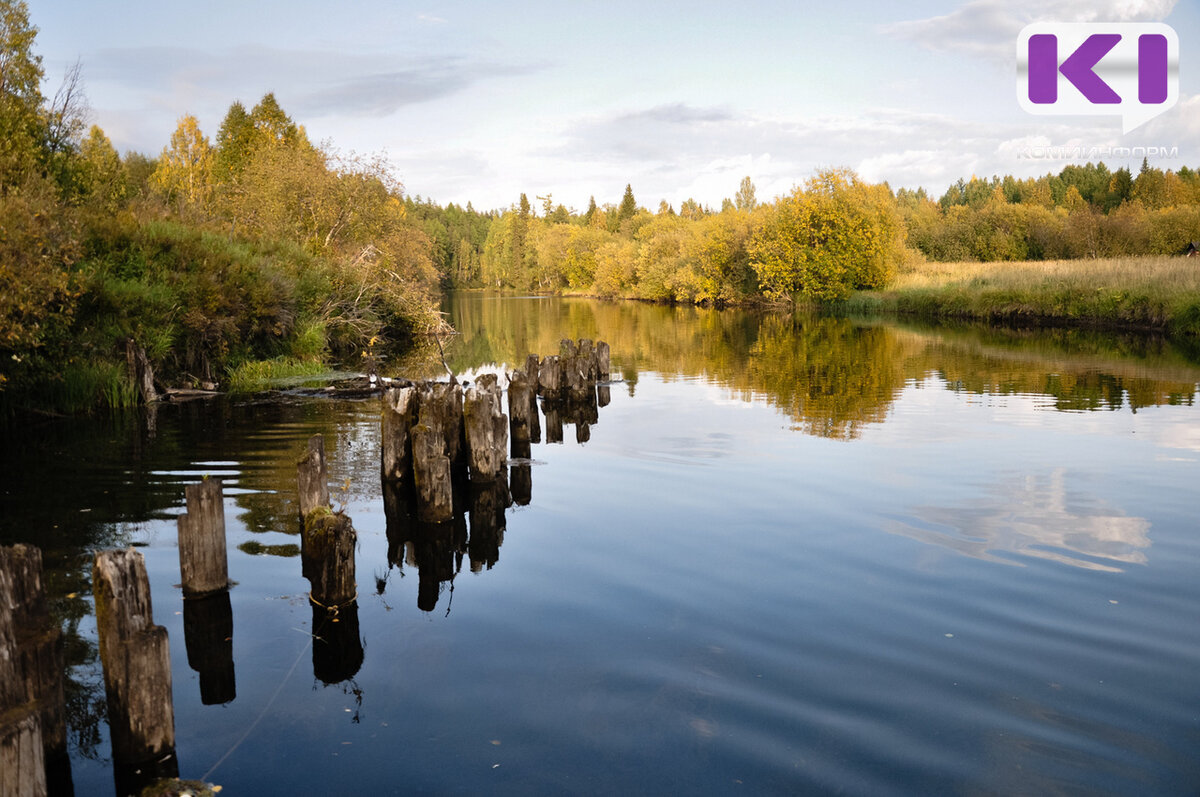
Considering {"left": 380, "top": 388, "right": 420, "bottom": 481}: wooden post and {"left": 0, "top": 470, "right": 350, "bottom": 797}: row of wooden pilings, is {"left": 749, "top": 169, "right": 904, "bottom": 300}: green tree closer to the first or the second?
{"left": 380, "top": 388, "right": 420, "bottom": 481}: wooden post

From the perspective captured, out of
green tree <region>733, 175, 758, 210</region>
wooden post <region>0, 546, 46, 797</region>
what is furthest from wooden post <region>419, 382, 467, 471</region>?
green tree <region>733, 175, 758, 210</region>

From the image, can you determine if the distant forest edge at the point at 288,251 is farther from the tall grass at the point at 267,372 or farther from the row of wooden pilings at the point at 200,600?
the row of wooden pilings at the point at 200,600

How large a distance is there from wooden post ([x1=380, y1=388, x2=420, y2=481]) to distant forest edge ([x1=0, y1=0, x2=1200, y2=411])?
17.3 ft

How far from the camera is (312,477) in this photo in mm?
8469

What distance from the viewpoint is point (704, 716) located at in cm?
573

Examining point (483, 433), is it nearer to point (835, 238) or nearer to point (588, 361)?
point (588, 361)

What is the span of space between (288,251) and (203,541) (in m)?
20.2

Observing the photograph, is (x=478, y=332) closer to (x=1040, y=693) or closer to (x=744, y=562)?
(x=744, y=562)

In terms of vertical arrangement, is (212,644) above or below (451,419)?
below

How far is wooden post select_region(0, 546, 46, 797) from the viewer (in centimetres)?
395

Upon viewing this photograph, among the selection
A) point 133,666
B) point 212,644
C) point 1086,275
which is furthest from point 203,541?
point 1086,275

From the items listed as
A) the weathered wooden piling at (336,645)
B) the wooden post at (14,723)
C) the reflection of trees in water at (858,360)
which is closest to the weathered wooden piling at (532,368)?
the reflection of trees in water at (858,360)

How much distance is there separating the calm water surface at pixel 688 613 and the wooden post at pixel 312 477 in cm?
73

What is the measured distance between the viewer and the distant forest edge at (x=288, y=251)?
16000 mm
